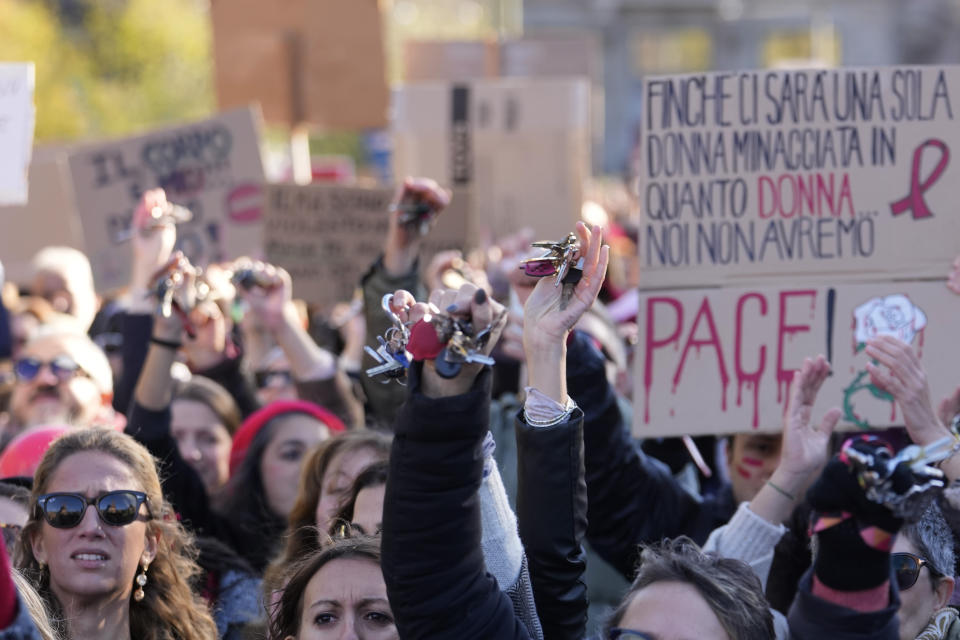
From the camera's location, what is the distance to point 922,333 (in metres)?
3.86

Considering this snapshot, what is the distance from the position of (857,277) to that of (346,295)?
3.33 m

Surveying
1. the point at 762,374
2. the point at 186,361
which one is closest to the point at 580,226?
the point at 762,374

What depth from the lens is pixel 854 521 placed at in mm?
2268

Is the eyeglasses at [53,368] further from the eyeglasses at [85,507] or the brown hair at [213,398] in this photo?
the eyeglasses at [85,507]

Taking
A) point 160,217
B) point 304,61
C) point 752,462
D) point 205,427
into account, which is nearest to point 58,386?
point 205,427

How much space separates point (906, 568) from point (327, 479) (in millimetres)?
1492

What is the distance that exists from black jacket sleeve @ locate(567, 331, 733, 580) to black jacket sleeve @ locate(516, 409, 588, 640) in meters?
0.79

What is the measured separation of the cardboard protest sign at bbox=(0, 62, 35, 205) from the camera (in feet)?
13.9

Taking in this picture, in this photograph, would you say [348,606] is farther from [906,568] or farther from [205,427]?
[205,427]

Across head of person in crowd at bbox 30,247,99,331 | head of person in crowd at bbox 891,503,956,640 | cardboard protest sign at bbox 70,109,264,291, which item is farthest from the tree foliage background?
head of person in crowd at bbox 891,503,956,640

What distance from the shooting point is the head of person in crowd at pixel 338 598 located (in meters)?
2.87

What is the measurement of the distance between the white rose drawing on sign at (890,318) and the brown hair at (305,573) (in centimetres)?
152

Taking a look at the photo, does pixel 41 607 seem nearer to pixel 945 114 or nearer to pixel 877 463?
pixel 877 463

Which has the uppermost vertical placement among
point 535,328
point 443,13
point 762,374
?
point 443,13
